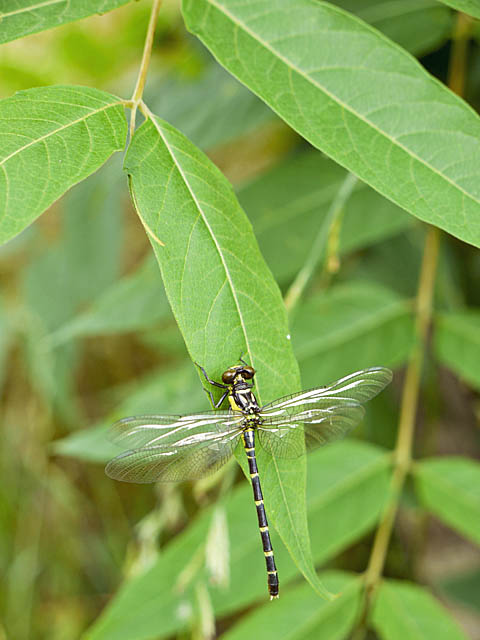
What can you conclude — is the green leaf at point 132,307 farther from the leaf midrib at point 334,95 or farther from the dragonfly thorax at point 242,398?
the leaf midrib at point 334,95

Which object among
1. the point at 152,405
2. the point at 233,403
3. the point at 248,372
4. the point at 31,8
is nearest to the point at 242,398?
the point at 233,403

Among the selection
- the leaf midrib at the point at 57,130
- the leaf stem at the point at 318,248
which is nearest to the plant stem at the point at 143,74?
the leaf midrib at the point at 57,130

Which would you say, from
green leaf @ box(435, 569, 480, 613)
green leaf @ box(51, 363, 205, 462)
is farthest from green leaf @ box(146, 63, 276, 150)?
green leaf @ box(435, 569, 480, 613)

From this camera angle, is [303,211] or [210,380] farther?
[303,211]

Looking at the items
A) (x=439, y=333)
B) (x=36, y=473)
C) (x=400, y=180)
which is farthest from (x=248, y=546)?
(x=36, y=473)

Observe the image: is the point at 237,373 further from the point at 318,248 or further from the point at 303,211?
the point at 303,211

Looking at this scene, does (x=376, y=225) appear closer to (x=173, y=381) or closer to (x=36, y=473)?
(x=173, y=381)

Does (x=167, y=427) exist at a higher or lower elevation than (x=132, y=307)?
lower
